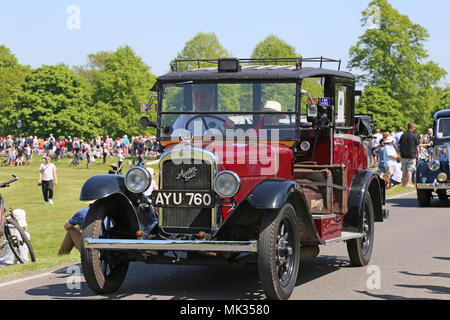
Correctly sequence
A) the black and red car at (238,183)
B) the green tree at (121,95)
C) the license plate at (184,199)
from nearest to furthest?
the black and red car at (238,183), the license plate at (184,199), the green tree at (121,95)

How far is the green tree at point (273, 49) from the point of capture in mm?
70938

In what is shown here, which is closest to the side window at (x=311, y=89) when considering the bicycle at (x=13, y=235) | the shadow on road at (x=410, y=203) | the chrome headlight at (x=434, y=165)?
the bicycle at (x=13, y=235)

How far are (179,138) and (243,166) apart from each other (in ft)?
3.35

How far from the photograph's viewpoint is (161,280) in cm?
860

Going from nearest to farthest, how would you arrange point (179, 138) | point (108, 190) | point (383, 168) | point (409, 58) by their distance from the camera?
point (108, 190) < point (179, 138) < point (383, 168) < point (409, 58)

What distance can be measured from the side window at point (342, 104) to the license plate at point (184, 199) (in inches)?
94.6

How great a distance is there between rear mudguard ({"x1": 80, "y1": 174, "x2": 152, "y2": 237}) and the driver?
1.00 m

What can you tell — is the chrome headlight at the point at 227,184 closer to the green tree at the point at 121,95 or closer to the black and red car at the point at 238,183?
the black and red car at the point at 238,183

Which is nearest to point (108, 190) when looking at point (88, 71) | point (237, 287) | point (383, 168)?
point (237, 287)

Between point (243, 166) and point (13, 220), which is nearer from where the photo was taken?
point (243, 166)

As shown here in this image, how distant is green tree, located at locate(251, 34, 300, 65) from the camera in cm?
7094

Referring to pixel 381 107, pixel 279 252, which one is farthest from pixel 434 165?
pixel 381 107

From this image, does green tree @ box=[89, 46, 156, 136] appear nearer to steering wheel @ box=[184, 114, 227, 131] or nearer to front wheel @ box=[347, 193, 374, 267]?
front wheel @ box=[347, 193, 374, 267]
